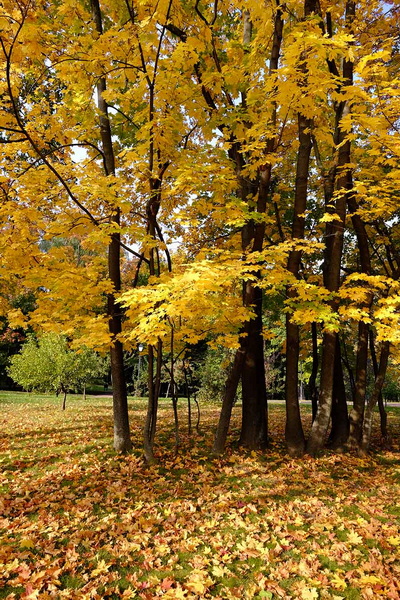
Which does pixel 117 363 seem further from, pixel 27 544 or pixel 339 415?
pixel 339 415

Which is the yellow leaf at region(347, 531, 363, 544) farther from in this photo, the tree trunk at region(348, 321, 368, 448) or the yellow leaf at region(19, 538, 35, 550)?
the tree trunk at region(348, 321, 368, 448)

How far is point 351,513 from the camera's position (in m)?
4.79

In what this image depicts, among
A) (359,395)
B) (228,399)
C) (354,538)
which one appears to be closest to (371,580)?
(354,538)

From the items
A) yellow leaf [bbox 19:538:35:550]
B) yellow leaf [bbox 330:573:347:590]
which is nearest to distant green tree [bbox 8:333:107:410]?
yellow leaf [bbox 19:538:35:550]

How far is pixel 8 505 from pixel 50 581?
6.60 feet

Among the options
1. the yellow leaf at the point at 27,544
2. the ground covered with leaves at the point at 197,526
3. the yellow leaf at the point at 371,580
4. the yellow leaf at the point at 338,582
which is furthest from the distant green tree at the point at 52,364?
the yellow leaf at the point at 371,580

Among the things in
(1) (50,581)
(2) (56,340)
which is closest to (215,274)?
(1) (50,581)

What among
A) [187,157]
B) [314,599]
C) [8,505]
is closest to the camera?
[314,599]

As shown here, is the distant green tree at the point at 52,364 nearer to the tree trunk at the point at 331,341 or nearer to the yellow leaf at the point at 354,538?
the tree trunk at the point at 331,341

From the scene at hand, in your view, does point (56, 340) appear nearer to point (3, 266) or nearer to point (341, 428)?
point (3, 266)

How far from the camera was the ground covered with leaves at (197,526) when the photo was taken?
328 centimetres

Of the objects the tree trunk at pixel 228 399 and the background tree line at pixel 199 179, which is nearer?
the background tree line at pixel 199 179

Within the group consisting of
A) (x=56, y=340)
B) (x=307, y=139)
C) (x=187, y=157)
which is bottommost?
(x=56, y=340)

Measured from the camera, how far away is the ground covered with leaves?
10.8 feet
